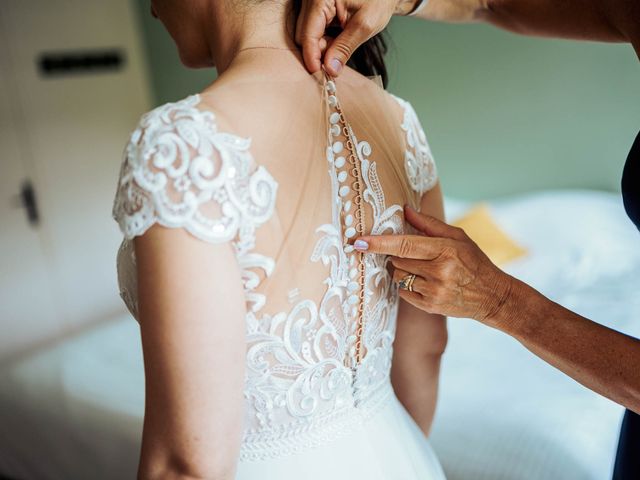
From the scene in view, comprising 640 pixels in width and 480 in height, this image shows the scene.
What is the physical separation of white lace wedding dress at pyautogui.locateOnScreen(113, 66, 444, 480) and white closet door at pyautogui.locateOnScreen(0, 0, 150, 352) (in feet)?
10.5

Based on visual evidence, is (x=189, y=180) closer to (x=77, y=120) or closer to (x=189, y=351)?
(x=189, y=351)

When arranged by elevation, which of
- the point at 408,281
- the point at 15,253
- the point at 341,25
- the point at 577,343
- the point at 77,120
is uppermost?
the point at 341,25

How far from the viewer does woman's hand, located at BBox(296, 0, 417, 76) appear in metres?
0.84

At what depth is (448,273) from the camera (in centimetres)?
92

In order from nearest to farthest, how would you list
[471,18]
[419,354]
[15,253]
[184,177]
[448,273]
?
[184,177] < [448,273] < [419,354] < [471,18] < [15,253]

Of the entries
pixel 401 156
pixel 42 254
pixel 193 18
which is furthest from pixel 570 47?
pixel 42 254

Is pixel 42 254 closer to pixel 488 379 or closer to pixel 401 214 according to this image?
pixel 488 379

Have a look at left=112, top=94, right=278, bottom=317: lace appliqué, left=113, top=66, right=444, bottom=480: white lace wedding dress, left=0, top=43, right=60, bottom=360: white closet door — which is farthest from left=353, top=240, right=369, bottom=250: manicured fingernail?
left=0, top=43, right=60, bottom=360: white closet door

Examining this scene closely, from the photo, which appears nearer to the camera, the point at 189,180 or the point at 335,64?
the point at 189,180

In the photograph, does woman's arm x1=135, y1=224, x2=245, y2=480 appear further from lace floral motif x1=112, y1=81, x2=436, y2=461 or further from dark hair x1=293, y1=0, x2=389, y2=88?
dark hair x1=293, y1=0, x2=389, y2=88

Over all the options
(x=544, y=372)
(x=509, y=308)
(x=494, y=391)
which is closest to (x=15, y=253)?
(x=494, y=391)

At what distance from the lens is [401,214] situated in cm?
96

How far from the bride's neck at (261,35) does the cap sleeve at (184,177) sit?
15 centimetres

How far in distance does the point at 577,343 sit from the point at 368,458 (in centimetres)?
38
